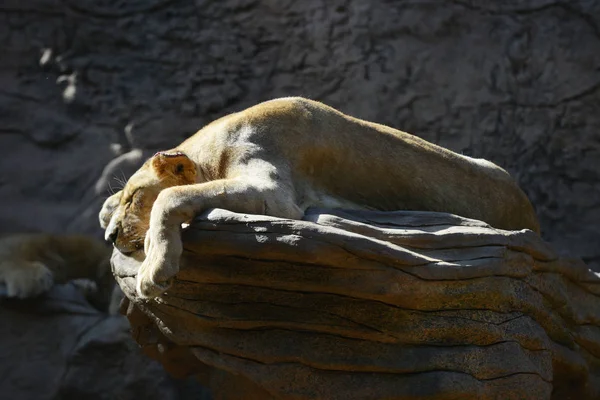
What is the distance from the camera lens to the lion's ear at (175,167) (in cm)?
377

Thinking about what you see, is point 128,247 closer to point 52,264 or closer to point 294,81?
point 52,264

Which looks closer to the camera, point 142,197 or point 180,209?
point 180,209

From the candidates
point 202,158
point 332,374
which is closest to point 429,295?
point 332,374

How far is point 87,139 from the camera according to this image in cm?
736

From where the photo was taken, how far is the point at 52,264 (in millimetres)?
6785

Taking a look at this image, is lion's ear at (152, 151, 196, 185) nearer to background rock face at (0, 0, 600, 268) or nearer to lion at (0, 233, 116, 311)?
lion at (0, 233, 116, 311)

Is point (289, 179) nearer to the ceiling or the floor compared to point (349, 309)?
nearer to the ceiling

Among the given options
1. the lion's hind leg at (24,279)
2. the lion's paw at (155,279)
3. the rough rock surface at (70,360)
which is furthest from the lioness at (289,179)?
the rough rock surface at (70,360)

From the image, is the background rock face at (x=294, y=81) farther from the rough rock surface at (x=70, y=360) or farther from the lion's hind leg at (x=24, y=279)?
the rough rock surface at (x=70, y=360)

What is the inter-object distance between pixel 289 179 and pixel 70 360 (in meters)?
3.36

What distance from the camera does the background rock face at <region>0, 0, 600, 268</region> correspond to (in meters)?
7.01

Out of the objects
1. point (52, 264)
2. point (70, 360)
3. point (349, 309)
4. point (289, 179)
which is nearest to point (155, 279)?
point (349, 309)

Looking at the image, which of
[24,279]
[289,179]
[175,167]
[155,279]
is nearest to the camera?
[155,279]

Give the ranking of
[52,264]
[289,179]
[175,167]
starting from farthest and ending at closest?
[52,264], [289,179], [175,167]
